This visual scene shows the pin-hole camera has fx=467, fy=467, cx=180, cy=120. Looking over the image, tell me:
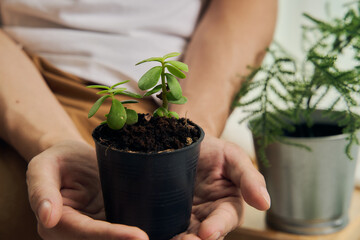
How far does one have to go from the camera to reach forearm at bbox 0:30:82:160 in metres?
0.97

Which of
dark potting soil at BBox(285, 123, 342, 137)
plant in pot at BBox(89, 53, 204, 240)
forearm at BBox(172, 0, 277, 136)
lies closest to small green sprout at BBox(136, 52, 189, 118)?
plant in pot at BBox(89, 53, 204, 240)

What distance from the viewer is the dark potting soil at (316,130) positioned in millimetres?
1159

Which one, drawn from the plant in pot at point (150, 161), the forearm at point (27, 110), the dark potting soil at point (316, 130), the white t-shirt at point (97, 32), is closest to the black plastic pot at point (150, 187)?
the plant in pot at point (150, 161)

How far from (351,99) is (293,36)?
33.3 inches

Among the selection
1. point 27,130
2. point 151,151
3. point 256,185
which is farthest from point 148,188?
point 27,130

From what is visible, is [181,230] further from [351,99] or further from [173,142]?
[351,99]

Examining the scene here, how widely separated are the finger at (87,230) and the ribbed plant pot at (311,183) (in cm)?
55

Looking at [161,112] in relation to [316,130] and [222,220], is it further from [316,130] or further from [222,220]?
[316,130]

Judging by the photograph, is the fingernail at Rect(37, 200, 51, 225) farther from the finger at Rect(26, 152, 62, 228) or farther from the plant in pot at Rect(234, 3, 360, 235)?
the plant in pot at Rect(234, 3, 360, 235)

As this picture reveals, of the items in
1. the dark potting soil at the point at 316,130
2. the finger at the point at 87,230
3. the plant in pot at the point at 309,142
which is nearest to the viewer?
the finger at the point at 87,230

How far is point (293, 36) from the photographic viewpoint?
5.74 ft

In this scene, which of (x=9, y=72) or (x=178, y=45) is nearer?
(x=9, y=72)

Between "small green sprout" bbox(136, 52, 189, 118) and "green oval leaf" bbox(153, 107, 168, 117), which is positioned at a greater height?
"small green sprout" bbox(136, 52, 189, 118)

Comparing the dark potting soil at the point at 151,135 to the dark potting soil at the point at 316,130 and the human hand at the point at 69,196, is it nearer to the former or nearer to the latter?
the human hand at the point at 69,196
